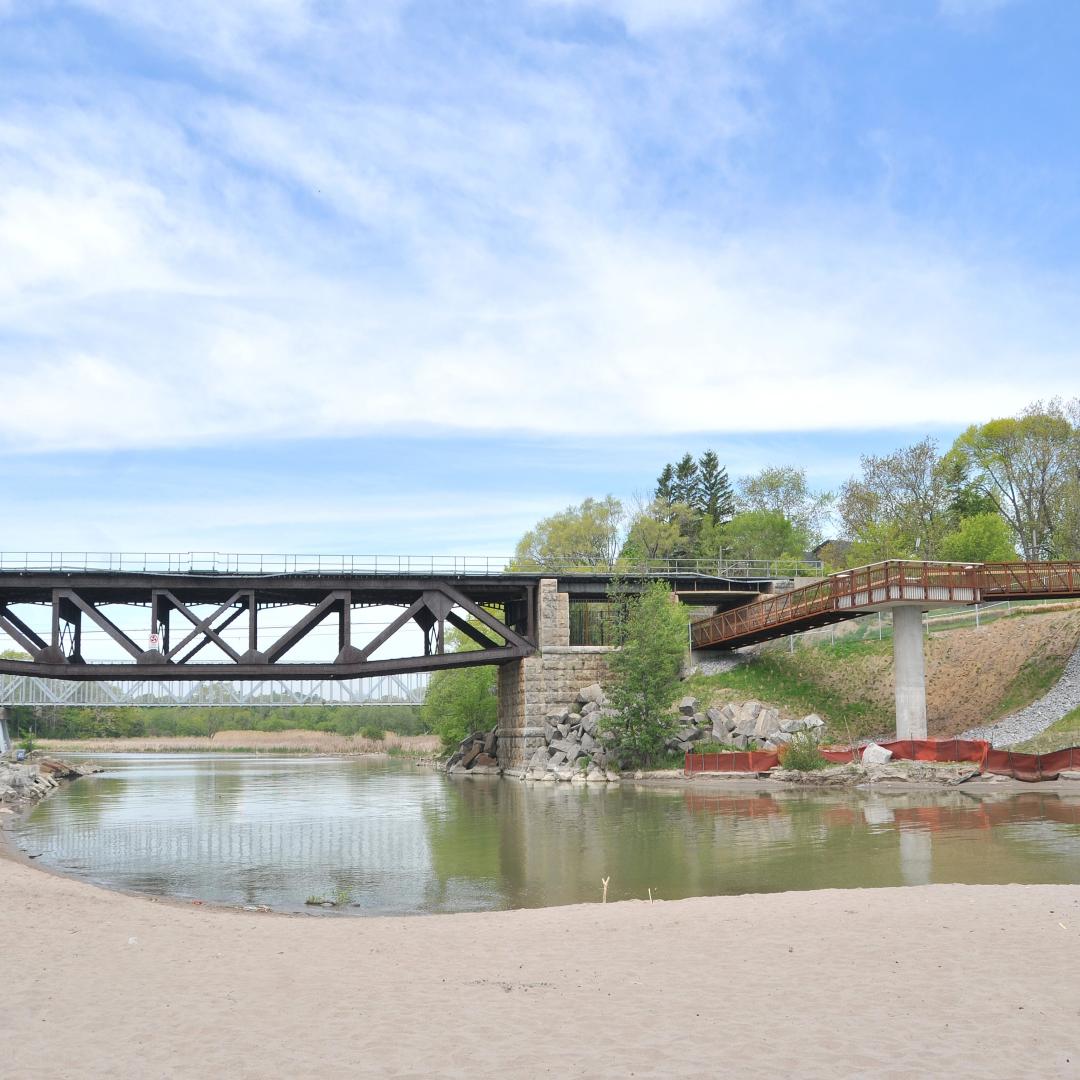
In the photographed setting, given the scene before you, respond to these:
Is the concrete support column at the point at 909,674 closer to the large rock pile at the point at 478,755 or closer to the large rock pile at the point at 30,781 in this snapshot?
the large rock pile at the point at 478,755

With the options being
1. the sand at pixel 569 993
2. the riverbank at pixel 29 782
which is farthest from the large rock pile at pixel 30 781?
the sand at pixel 569 993

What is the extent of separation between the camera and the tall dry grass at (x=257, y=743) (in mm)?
128250

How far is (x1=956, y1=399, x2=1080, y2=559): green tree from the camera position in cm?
8125

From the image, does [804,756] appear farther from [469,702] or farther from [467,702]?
[467,702]

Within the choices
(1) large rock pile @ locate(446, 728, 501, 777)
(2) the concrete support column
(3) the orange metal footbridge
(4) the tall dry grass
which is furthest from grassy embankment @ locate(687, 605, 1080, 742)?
(4) the tall dry grass

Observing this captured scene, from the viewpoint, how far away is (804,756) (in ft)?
152

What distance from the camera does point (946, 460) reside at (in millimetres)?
92562

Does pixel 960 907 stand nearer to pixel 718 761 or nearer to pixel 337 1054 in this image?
pixel 337 1054

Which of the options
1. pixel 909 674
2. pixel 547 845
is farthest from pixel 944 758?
pixel 547 845

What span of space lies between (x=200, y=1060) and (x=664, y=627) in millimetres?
51169

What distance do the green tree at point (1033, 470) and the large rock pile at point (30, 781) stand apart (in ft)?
232

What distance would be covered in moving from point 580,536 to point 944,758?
62.4 metres

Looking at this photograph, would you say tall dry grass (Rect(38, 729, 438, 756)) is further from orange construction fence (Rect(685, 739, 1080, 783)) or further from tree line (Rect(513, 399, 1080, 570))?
orange construction fence (Rect(685, 739, 1080, 783))

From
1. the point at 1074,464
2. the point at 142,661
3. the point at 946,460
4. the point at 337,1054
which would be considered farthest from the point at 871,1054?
the point at 946,460
